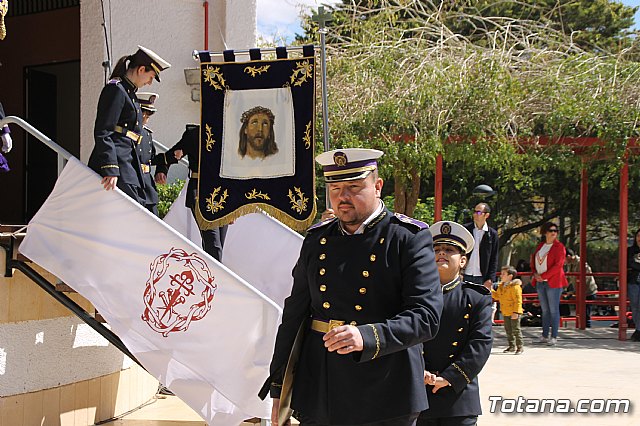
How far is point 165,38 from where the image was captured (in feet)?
31.2

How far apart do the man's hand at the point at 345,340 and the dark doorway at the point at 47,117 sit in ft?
28.8

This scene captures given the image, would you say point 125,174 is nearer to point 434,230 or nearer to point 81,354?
point 81,354

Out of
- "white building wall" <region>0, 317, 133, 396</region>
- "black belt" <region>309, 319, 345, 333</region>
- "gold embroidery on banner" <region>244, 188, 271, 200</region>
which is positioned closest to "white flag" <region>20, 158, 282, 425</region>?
"white building wall" <region>0, 317, 133, 396</region>

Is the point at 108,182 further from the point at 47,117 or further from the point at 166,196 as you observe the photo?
the point at 47,117

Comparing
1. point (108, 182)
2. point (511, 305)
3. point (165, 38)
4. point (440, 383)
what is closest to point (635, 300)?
point (511, 305)

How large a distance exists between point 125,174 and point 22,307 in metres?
1.13

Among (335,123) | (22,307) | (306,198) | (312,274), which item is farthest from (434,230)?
(335,123)

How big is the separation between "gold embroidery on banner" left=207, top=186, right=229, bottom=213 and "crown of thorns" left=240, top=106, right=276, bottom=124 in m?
0.56

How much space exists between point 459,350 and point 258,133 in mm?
3088

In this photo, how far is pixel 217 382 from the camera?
17.4ft

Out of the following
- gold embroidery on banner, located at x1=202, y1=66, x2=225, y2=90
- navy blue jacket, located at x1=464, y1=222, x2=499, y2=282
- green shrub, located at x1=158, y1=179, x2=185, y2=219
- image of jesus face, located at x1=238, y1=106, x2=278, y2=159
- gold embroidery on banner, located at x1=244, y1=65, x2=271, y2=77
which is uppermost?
gold embroidery on banner, located at x1=244, y1=65, x2=271, y2=77

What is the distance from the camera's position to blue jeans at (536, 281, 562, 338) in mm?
11906

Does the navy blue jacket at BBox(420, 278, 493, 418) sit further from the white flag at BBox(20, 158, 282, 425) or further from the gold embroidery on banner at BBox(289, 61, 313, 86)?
the gold embroidery on banner at BBox(289, 61, 313, 86)

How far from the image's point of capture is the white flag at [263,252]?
7031 millimetres
